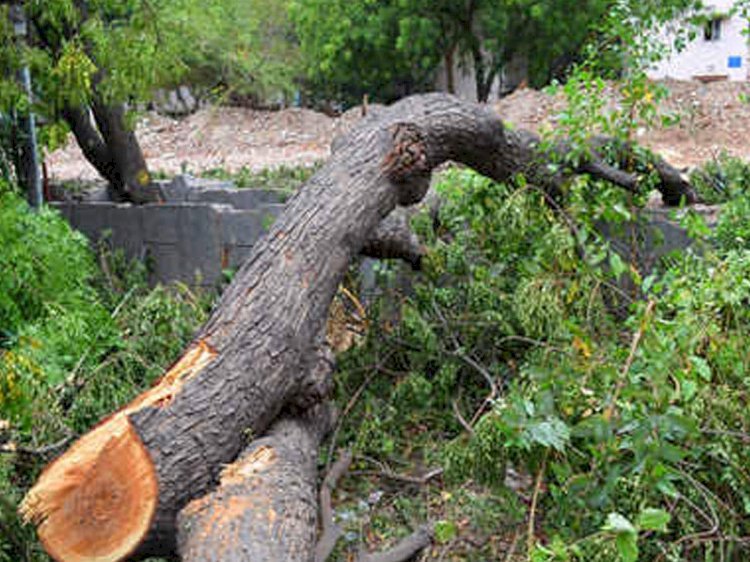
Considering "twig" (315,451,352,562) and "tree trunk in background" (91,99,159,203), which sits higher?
"tree trunk in background" (91,99,159,203)

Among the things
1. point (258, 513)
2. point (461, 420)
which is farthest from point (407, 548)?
point (258, 513)

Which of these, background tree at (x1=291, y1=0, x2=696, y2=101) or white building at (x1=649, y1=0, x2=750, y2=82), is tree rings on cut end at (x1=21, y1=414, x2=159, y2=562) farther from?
white building at (x1=649, y1=0, x2=750, y2=82)

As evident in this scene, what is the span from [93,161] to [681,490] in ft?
19.6

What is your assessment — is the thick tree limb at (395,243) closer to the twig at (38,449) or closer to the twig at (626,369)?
the twig at (38,449)

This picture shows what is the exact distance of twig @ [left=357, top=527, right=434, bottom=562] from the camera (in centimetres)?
343

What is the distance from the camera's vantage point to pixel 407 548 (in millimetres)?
3537

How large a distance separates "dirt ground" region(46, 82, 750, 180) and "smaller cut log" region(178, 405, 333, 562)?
6871 millimetres

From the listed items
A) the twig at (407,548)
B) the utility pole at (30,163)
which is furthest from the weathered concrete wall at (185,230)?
the twig at (407,548)

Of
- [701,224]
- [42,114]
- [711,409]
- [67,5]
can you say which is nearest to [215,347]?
[711,409]

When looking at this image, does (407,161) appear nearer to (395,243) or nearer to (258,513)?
(395,243)

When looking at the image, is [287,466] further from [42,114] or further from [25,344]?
[42,114]

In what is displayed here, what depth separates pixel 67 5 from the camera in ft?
19.0

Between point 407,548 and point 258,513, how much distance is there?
855mm

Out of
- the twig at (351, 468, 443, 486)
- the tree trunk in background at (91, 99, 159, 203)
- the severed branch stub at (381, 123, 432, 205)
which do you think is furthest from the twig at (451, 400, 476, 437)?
the tree trunk in background at (91, 99, 159, 203)
